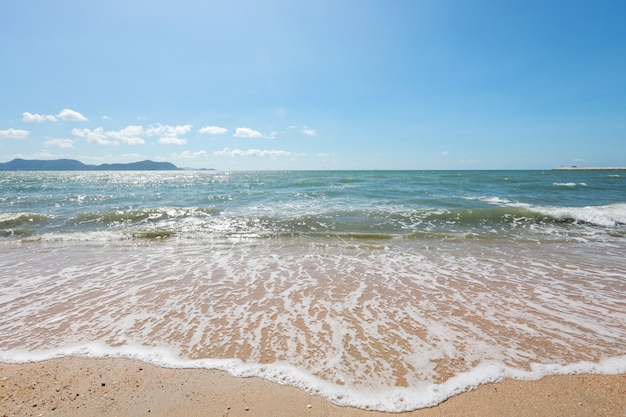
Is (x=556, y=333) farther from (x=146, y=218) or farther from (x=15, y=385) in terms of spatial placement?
(x=146, y=218)

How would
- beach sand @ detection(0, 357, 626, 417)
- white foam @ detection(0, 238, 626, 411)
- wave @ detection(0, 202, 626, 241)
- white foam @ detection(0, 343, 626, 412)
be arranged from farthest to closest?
wave @ detection(0, 202, 626, 241) < white foam @ detection(0, 238, 626, 411) < white foam @ detection(0, 343, 626, 412) < beach sand @ detection(0, 357, 626, 417)

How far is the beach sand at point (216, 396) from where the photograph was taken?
8.05 ft

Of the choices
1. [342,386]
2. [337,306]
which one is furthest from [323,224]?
[342,386]

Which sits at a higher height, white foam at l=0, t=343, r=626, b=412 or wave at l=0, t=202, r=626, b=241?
wave at l=0, t=202, r=626, b=241

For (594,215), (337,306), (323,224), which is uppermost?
(594,215)

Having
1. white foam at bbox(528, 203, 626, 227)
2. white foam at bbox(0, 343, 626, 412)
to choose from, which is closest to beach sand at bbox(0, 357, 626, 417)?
white foam at bbox(0, 343, 626, 412)

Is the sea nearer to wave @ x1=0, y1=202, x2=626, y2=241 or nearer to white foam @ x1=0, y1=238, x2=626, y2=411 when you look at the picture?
white foam @ x1=0, y1=238, x2=626, y2=411

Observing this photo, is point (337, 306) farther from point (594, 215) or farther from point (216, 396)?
point (594, 215)

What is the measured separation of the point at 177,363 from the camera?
312cm

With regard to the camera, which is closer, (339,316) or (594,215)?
(339,316)

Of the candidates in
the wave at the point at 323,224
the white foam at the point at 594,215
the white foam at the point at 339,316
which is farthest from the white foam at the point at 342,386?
the white foam at the point at 594,215

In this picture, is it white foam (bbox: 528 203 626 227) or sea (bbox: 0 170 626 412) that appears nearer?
sea (bbox: 0 170 626 412)

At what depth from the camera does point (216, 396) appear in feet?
8.68

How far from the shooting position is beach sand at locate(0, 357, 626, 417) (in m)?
2.45
